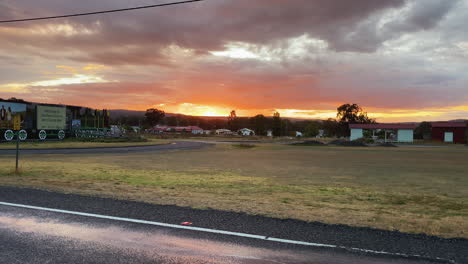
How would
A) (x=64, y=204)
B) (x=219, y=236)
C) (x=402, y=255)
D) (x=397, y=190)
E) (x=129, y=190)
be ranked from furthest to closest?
(x=397, y=190) < (x=129, y=190) < (x=64, y=204) < (x=219, y=236) < (x=402, y=255)

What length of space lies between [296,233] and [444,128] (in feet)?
270

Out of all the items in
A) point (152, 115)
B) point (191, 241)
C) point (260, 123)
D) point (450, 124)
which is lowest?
point (191, 241)

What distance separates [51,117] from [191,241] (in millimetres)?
44446

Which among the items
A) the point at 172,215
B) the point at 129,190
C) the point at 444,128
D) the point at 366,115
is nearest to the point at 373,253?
the point at 172,215

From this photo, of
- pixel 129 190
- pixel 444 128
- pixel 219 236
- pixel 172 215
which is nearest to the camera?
pixel 219 236

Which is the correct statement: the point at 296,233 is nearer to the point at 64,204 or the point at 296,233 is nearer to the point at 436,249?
the point at 436,249

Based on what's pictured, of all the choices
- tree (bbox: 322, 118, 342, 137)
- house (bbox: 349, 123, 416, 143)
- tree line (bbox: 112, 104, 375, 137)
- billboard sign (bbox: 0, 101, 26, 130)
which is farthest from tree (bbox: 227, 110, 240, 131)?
billboard sign (bbox: 0, 101, 26, 130)

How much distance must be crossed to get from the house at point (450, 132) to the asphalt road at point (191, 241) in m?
77.2

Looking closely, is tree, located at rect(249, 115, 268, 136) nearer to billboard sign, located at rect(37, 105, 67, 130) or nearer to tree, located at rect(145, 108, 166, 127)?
tree, located at rect(145, 108, 166, 127)

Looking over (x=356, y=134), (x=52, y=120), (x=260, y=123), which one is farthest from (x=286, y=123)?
(x=52, y=120)

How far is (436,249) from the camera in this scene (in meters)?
5.07

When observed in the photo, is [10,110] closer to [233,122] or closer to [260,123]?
[260,123]

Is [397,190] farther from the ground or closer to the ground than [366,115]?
closer to the ground

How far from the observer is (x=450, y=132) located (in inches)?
2795
